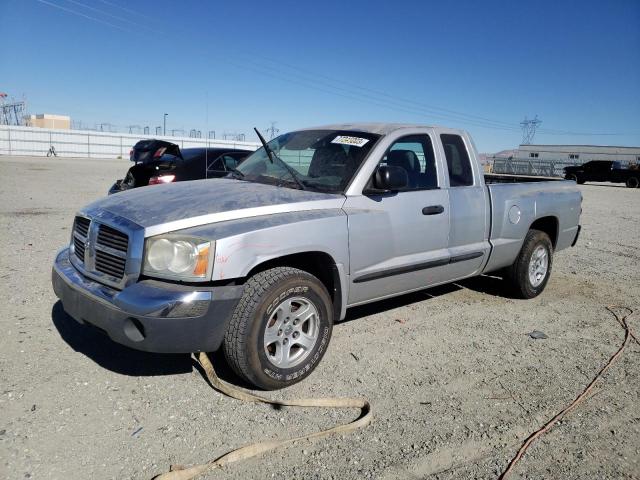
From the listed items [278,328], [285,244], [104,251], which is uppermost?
[285,244]

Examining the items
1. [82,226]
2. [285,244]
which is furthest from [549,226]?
[82,226]

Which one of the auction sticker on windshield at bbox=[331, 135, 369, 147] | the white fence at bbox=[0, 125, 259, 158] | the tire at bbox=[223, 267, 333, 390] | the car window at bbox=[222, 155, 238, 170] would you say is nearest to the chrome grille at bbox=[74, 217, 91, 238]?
the tire at bbox=[223, 267, 333, 390]

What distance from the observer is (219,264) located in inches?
A: 118

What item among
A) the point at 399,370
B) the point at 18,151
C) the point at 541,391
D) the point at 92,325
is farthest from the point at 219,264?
the point at 18,151

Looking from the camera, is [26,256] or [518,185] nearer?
[518,185]

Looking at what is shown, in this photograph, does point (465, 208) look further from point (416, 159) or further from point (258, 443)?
point (258, 443)

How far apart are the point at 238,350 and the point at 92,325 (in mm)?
956

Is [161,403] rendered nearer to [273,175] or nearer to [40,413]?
[40,413]

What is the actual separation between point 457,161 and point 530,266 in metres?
1.65

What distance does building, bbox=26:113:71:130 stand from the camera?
A: 84.2 metres

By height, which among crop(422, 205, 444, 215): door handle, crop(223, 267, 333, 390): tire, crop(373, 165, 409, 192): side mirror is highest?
crop(373, 165, 409, 192): side mirror

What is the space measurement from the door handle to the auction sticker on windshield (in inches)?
30.4

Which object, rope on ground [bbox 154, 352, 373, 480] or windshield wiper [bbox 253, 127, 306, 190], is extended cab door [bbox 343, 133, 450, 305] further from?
rope on ground [bbox 154, 352, 373, 480]

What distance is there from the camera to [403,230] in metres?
4.11
